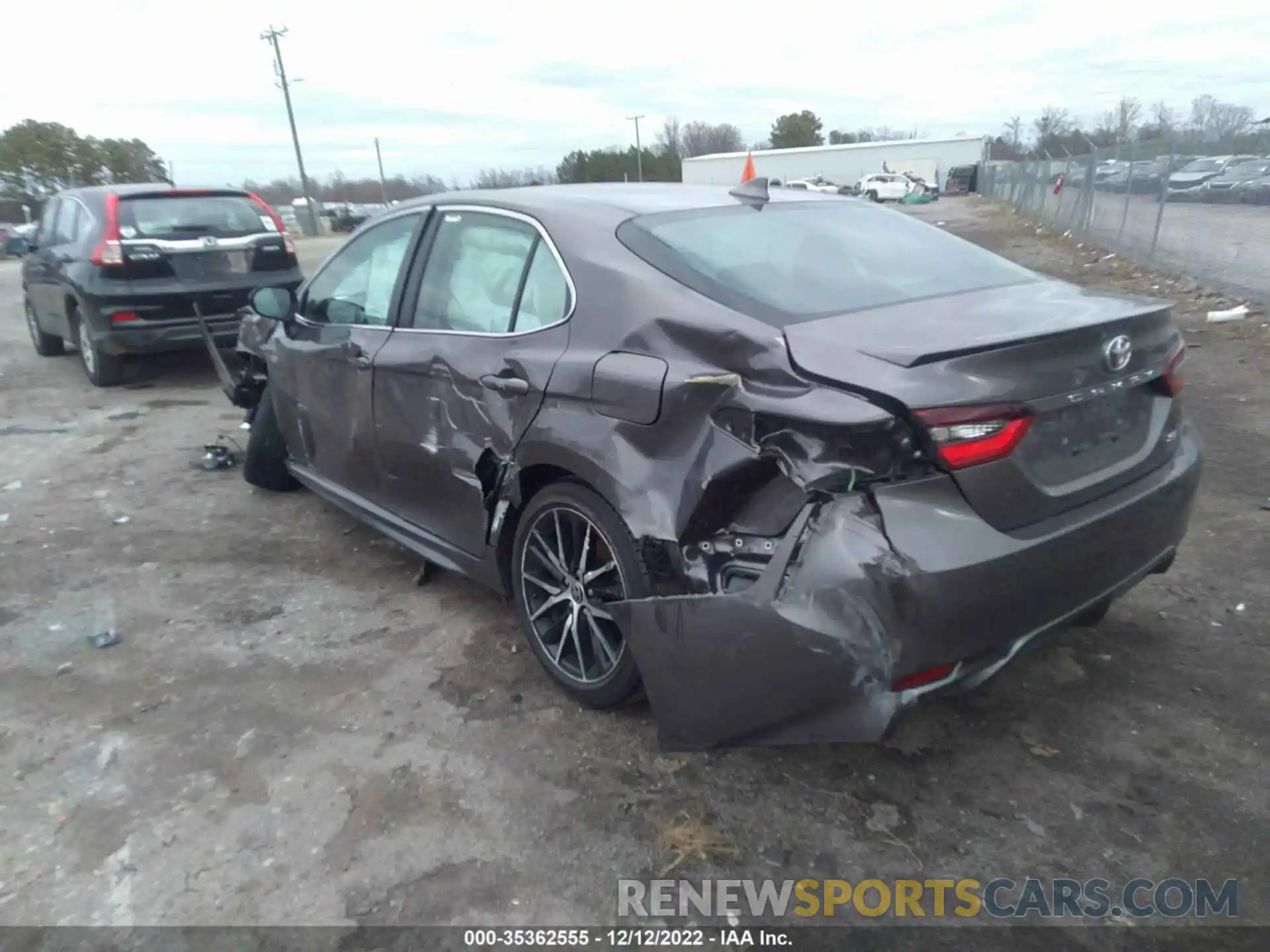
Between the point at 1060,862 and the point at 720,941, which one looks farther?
the point at 1060,862

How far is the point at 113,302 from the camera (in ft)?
25.3

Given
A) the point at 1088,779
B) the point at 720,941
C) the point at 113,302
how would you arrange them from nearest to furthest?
1. the point at 720,941
2. the point at 1088,779
3. the point at 113,302

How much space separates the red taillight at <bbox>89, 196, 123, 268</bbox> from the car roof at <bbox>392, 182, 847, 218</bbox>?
192 inches

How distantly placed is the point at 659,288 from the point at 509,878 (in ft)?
5.69

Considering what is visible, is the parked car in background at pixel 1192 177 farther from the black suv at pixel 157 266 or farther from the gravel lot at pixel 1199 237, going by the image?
the black suv at pixel 157 266

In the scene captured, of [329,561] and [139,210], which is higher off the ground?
[139,210]

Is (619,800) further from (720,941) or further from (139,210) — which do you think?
(139,210)

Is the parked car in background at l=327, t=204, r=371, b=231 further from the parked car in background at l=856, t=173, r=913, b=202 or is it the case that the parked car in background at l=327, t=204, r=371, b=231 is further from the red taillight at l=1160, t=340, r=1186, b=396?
the red taillight at l=1160, t=340, r=1186, b=396

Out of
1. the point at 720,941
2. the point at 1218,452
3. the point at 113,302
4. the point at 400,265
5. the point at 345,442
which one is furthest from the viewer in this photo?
the point at 113,302

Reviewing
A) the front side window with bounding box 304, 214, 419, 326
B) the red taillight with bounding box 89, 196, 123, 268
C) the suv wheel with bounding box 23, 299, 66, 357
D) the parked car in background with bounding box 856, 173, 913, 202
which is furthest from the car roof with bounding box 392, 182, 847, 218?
the parked car in background with bounding box 856, 173, 913, 202

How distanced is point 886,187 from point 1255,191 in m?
45.2

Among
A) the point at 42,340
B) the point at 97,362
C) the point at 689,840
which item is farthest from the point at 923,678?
the point at 42,340

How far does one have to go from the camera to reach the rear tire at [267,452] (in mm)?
5352

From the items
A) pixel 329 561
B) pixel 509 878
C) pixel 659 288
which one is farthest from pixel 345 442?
pixel 509 878
